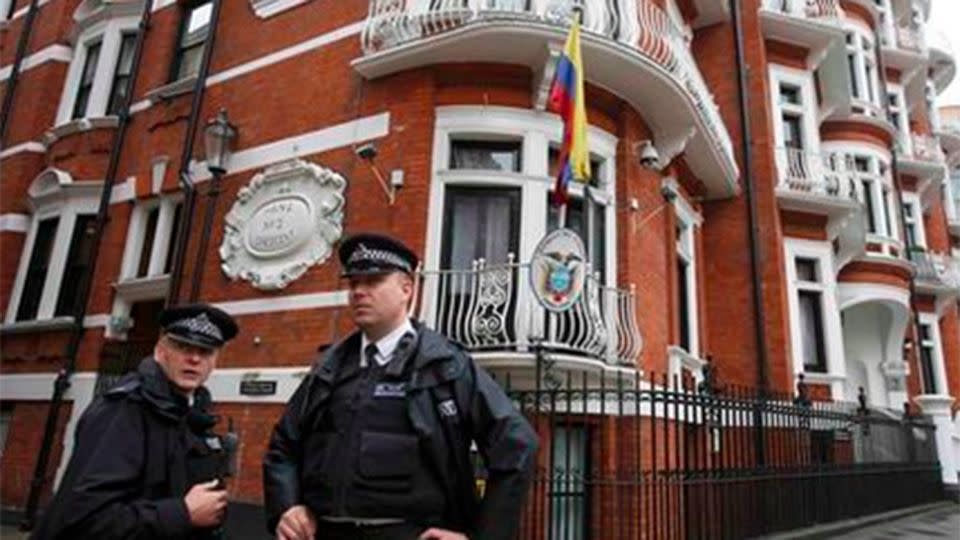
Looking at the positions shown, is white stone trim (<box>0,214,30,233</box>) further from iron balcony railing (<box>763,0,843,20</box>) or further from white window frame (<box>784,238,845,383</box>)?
iron balcony railing (<box>763,0,843,20</box>)

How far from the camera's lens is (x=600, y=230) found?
901 centimetres

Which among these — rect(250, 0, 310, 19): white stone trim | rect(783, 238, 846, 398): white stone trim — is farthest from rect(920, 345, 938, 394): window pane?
rect(250, 0, 310, 19): white stone trim

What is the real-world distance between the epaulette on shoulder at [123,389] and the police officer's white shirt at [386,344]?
2.84 ft

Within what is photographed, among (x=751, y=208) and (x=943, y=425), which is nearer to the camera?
(x=751, y=208)

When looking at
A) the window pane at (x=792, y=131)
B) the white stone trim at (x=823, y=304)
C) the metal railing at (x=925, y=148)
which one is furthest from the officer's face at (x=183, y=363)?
the metal railing at (x=925, y=148)

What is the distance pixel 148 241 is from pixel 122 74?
395 centimetres

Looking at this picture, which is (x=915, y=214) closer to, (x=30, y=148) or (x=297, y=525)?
(x=30, y=148)

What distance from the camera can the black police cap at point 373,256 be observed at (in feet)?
9.13

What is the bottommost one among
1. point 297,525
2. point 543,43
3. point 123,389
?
point 297,525

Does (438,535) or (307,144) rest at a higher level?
(307,144)

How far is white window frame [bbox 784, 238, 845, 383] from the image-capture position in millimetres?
13766

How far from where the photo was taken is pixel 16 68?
1473 centimetres

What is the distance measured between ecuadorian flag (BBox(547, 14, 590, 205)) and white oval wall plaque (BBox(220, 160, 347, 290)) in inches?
124

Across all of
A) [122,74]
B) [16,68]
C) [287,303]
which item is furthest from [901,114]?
[16,68]
